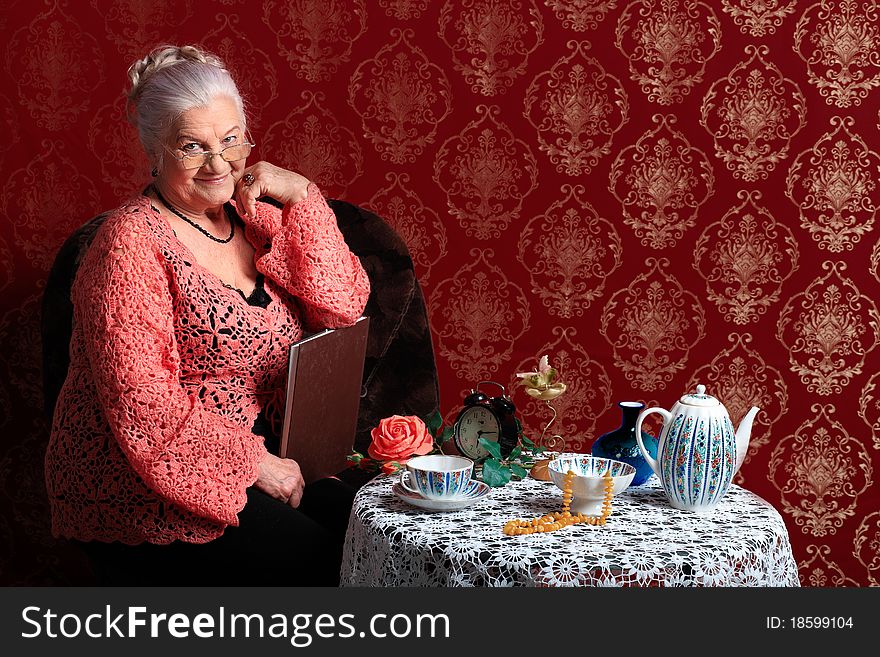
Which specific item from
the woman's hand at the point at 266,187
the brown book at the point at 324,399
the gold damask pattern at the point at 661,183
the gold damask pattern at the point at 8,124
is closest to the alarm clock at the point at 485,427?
the brown book at the point at 324,399

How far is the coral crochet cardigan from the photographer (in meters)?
2.05

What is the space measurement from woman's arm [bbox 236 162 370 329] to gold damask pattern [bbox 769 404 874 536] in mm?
1549

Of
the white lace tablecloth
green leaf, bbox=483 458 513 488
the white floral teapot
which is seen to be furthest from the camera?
green leaf, bbox=483 458 513 488

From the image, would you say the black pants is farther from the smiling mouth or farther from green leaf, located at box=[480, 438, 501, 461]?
the smiling mouth

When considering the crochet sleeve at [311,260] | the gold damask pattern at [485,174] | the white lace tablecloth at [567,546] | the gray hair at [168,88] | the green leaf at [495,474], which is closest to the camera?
the white lace tablecloth at [567,546]

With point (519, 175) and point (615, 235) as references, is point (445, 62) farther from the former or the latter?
point (615, 235)

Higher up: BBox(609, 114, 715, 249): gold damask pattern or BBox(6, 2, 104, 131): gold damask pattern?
BBox(6, 2, 104, 131): gold damask pattern

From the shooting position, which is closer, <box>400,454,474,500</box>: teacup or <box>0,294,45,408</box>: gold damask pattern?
<box>400,454,474,500</box>: teacup

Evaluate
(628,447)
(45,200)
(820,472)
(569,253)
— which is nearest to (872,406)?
(820,472)

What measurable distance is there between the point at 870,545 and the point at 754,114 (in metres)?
1.48

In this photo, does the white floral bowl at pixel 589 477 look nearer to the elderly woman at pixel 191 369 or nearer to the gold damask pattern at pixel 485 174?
the elderly woman at pixel 191 369

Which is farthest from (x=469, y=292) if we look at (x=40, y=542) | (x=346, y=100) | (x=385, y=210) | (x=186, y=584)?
(x=40, y=542)

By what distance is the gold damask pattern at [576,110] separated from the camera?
2.93 m

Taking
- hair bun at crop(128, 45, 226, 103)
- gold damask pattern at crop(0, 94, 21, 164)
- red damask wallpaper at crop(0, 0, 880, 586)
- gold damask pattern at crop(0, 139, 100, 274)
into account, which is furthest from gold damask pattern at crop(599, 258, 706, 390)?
gold damask pattern at crop(0, 94, 21, 164)
